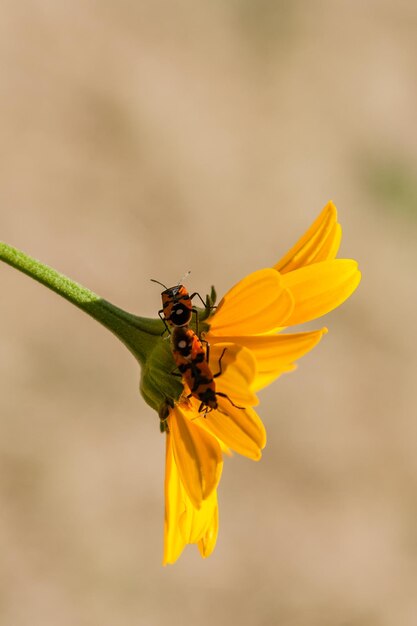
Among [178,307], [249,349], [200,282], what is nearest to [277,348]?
[249,349]

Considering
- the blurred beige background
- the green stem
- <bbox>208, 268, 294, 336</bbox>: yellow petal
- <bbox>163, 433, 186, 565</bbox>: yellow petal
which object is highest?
the blurred beige background

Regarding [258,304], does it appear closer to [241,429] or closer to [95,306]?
[241,429]

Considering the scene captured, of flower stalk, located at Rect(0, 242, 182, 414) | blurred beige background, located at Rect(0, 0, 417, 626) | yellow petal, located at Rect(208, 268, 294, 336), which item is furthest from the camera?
blurred beige background, located at Rect(0, 0, 417, 626)

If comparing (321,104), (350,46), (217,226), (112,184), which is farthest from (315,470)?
(350,46)

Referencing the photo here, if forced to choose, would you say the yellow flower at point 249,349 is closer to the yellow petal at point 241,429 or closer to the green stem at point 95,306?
the yellow petal at point 241,429

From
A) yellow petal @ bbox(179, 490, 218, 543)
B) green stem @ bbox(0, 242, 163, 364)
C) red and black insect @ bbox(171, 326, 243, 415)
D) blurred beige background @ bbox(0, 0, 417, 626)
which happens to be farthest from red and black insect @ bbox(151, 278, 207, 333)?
blurred beige background @ bbox(0, 0, 417, 626)

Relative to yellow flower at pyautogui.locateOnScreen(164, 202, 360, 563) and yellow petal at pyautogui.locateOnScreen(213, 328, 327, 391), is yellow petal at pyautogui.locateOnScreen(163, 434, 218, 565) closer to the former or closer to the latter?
yellow flower at pyautogui.locateOnScreen(164, 202, 360, 563)

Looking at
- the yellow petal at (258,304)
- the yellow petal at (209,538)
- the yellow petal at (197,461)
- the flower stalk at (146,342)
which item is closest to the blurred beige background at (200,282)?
the flower stalk at (146,342)

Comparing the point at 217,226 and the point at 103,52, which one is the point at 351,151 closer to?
the point at 217,226
